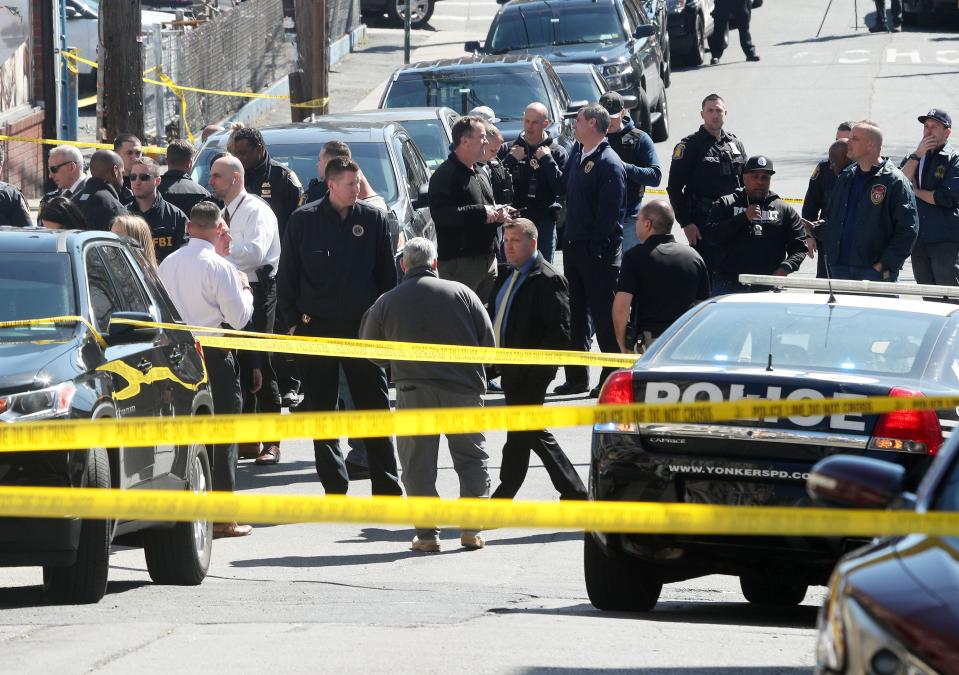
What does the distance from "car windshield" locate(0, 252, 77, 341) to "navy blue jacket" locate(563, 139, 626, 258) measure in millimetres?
5758

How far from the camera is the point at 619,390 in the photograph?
7.20 metres

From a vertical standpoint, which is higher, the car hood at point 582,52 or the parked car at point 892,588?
the car hood at point 582,52

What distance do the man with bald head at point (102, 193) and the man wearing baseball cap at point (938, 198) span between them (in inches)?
233

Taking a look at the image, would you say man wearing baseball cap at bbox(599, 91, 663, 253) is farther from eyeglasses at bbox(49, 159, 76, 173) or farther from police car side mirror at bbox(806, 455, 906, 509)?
police car side mirror at bbox(806, 455, 906, 509)

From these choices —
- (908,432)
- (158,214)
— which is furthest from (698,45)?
(908,432)

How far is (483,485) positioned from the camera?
9406 mm

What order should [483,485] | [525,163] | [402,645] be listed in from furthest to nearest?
[525,163] < [483,485] < [402,645]

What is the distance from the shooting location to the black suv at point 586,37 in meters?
23.6

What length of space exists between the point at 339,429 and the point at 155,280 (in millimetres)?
2559

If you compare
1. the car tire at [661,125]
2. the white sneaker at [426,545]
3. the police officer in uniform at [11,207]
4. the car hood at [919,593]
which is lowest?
the white sneaker at [426,545]

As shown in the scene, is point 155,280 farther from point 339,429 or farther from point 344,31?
point 344,31

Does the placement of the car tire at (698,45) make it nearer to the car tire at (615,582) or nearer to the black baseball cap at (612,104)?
the black baseball cap at (612,104)

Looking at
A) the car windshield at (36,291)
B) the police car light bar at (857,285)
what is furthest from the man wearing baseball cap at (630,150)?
the car windshield at (36,291)

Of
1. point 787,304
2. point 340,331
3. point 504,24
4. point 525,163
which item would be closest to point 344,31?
point 504,24
